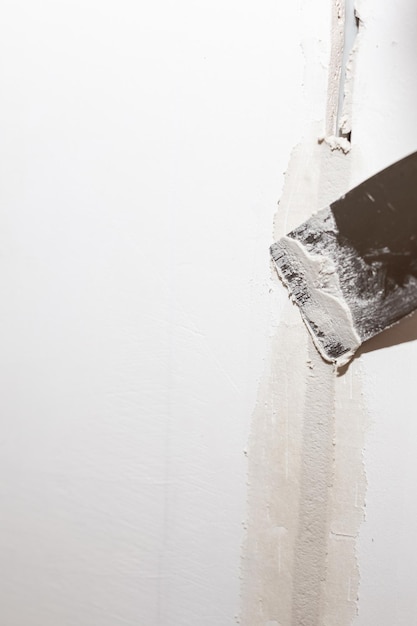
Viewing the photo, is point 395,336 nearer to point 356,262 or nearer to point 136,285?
point 356,262

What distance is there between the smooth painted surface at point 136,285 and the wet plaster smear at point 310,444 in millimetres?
28

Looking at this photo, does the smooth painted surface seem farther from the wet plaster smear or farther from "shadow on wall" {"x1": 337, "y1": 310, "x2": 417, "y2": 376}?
"shadow on wall" {"x1": 337, "y1": 310, "x2": 417, "y2": 376}

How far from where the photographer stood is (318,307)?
935 mm

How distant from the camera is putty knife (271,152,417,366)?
2.92ft

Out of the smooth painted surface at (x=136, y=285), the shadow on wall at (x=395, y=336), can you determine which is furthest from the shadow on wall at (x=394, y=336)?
the smooth painted surface at (x=136, y=285)

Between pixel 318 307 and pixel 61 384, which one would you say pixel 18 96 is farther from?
pixel 318 307

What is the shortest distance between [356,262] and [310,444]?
284 mm

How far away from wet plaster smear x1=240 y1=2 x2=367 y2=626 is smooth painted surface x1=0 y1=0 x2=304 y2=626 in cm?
3

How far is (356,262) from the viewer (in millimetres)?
917

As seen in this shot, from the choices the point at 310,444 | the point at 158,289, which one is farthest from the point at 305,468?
the point at 158,289

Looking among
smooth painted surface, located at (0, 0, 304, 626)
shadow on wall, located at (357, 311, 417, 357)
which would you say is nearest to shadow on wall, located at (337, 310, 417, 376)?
shadow on wall, located at (357, 311, 417, 357)

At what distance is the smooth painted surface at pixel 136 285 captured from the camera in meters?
0.96

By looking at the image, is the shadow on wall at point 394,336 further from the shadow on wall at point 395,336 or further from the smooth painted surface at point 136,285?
the smooth painted surface at point 136,285

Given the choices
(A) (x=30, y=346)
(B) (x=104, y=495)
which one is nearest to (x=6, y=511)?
(B) (x=104, y=495)
